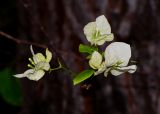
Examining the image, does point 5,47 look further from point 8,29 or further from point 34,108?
point 34,108

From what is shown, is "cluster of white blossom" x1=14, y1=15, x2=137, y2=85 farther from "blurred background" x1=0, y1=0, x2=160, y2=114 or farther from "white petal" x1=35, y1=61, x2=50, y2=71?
"blurred background" x1=0, y1=0, x2=160, y2=114

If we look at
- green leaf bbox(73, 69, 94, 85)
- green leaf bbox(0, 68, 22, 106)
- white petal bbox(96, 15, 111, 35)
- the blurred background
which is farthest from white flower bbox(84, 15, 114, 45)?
green leaf bbox(0, 68, 22, 106)

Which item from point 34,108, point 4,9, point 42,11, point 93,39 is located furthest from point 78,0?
point 4,9

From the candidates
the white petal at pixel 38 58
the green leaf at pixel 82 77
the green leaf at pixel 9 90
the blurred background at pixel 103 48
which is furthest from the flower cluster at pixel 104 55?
the green leaf at pixel 9 90

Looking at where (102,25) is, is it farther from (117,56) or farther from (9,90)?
(9,90)

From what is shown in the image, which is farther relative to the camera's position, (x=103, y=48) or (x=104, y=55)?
(x=103, y=48)

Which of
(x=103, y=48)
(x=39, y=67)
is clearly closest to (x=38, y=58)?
(x=39, y=67)
